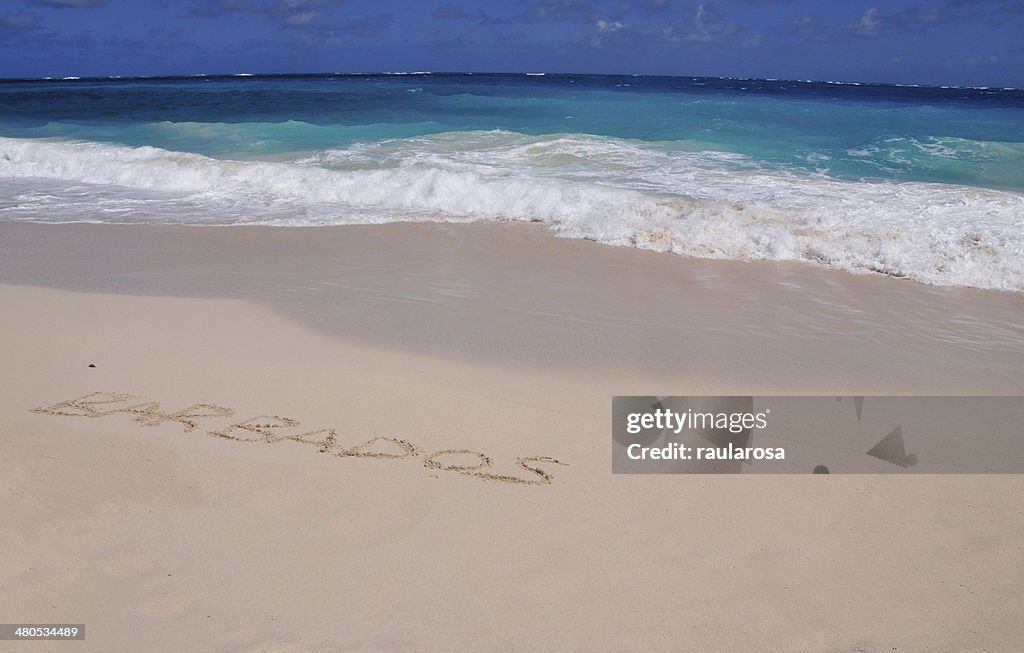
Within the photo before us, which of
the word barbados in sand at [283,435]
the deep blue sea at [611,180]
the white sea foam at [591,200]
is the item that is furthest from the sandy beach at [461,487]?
the deep blue sea at [611,180]

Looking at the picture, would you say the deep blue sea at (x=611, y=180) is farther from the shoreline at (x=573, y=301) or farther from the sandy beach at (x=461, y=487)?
the sandy beach at (x=461, y=487)

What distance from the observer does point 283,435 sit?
385 cm

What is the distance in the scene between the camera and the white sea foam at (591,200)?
7871mm

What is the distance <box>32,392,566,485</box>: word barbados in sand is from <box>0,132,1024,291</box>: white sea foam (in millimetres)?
5077

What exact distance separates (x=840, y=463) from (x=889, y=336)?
2319 mm

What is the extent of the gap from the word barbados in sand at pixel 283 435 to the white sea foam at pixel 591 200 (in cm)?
508

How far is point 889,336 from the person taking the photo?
5594 mm

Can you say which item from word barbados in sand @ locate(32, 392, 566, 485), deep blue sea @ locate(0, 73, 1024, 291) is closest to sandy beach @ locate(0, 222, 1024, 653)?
word barbados in sand @ locate(32, 392, 566, 485)

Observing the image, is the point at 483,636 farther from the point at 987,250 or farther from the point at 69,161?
the point at 69,161

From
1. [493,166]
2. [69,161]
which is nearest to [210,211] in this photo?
[493,166]

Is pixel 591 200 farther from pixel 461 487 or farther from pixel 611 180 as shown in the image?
pixel 461 487

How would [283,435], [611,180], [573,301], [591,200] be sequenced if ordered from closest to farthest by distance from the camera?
[283,435], [573,301], [591,200], [611,180]

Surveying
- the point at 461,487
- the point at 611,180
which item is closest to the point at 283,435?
the point at 461,487

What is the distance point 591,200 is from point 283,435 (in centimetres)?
677
